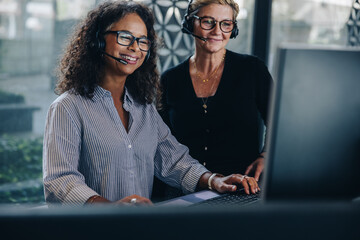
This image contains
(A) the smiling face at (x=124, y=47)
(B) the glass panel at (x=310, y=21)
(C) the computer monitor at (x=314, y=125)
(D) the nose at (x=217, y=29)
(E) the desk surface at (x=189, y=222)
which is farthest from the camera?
(B) the glass panel at (x=310, y=21)

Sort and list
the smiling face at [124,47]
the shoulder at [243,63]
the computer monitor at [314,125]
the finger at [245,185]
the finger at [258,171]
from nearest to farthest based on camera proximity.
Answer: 1. the computer monitor at [314,125]
2. the finger at [245,185]
3. the smiling face at [124,47]
4. the finger at [258,171]
5. the shoulder at [243,63]

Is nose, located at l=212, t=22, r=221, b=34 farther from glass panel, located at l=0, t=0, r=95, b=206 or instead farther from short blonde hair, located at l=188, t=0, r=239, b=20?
glass panel, located at l=0, t=0, r=95, b=206

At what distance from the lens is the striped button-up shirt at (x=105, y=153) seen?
4.57ft

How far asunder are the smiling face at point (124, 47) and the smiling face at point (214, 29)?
39 centimetres

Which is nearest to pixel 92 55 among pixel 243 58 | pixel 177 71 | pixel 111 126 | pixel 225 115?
pixel 111 126

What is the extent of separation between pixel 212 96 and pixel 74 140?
81cm

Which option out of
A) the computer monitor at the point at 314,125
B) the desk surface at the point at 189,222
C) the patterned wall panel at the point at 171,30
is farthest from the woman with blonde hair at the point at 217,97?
the desk surface at the point at 189,222

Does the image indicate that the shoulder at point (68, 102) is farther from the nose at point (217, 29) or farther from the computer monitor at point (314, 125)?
the computer monitor at point (314, 125)

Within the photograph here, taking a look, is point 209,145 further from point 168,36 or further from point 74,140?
point 168,36

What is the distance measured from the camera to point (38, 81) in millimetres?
3146

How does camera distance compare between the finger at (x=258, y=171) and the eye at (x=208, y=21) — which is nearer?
the finger at (x=258, y=171)

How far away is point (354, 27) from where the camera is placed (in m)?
2.83

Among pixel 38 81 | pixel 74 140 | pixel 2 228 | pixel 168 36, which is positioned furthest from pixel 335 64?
pixel 38 81

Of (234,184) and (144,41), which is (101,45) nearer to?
(144,41)
